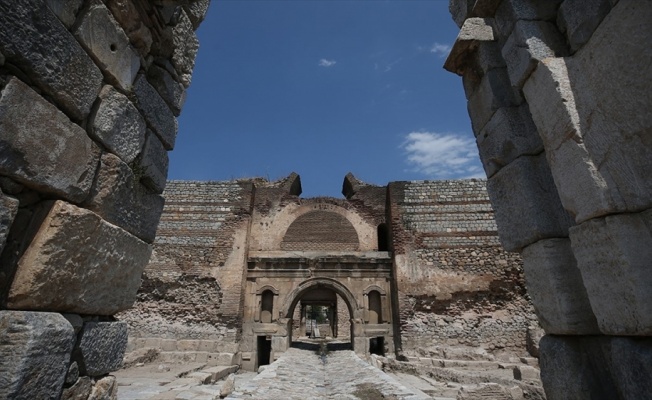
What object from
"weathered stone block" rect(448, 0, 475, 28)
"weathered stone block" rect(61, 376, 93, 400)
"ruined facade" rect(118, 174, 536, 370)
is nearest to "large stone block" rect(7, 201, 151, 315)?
"weathered stone block" rect(61, 376, 93, 400)

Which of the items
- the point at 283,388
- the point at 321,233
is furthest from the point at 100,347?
the point at 321,233

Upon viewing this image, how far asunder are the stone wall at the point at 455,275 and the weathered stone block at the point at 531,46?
11.8 m

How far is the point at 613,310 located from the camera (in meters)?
1.69

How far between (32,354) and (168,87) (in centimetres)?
208

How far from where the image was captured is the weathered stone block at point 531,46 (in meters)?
2.26

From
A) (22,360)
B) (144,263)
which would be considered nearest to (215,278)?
(144,263)

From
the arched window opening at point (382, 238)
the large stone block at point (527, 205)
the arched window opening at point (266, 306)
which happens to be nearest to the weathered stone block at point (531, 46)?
the large stone block at point (527, 205)

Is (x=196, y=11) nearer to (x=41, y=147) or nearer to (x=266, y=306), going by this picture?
(x=41, y=147)

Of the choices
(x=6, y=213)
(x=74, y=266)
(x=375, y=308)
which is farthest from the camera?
(x=375, y=308)

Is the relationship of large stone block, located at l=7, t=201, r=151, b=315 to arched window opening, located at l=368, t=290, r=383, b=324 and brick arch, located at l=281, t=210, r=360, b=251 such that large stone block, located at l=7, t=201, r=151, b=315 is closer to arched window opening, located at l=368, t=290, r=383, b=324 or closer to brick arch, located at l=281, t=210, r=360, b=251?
arched window opening, located at l=368, t=290, r=383, b=324

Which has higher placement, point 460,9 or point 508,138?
point 460,9

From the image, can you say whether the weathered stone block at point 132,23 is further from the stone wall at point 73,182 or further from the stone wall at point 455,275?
the stone wall at point 455,275

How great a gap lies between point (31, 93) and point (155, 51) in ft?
4.13

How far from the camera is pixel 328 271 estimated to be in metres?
14.1
